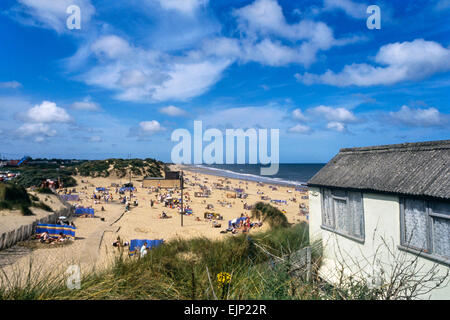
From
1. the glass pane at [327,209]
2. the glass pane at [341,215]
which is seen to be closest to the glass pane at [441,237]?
the glass pane at [341,215]

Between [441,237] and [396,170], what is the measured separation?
1.93 metres

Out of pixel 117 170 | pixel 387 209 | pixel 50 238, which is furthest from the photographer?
pixel 117 170

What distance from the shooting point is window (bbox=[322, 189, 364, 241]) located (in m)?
7.68

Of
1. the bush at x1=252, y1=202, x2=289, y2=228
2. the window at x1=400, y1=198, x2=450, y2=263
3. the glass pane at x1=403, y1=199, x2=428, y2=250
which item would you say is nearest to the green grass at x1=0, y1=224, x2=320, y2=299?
the window at x1=400, y1=198, x2=450, y2=263

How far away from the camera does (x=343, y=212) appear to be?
828 centimetres

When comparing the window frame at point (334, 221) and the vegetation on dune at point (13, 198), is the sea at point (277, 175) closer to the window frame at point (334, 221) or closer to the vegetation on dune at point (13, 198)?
the window frame at point (334, 221)

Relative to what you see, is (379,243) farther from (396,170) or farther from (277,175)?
(277,175)

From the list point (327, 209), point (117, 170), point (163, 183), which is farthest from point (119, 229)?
point (117, 170)

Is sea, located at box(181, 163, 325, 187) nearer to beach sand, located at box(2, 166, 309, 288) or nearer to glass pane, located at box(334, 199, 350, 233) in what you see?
beach sand, located at box(2, 166, 309, 288)

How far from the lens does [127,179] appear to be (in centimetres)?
6206

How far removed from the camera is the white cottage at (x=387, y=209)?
5.75m
